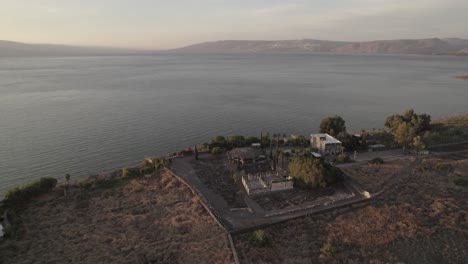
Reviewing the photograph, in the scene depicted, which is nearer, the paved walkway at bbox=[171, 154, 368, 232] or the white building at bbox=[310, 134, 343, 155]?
the paved walkway at bbox=[171, 154, 368, 232]

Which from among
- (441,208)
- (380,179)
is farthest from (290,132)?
(441,208)

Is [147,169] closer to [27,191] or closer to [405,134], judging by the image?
[27,191]

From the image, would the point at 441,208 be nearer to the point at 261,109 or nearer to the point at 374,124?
the point at 374,124

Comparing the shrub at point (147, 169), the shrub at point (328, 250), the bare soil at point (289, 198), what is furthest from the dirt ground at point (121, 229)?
the shrub at point (328, 250)

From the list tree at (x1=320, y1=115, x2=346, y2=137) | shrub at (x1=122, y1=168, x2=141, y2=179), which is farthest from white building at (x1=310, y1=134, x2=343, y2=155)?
shrub at (x1=122, y1=168, x2=141, y2=179)

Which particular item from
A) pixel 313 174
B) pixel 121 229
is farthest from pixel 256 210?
pixel 121 229

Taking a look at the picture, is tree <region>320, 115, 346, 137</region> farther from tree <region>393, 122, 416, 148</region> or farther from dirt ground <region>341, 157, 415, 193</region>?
dirt ground <region>341, 157, 415, 193</region>

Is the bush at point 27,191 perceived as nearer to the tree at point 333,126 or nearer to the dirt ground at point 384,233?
the dirt ground at point 384,233
